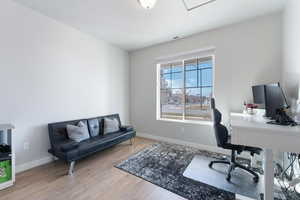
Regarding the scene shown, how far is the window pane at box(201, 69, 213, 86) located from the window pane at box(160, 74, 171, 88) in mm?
950

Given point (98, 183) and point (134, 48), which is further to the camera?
point (134, 48)

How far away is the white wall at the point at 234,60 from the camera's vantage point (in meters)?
2.55

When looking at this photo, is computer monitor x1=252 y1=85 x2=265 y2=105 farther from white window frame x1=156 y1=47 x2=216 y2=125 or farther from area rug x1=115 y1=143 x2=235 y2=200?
area rug x1=115 y1=143 x2=235 y2=200

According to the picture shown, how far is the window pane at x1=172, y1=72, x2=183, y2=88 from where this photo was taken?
3836mm

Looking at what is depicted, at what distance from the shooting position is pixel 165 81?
410 cm

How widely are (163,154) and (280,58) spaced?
2885mm

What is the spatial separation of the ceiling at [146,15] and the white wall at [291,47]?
34 cm

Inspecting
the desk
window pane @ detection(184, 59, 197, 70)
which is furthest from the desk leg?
window pane @ detection(184, 59, 197, 70)

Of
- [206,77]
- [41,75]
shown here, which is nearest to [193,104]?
[206,77]

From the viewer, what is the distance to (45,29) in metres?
2.52

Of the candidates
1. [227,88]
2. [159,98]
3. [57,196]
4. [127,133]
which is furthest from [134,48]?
[57,196]

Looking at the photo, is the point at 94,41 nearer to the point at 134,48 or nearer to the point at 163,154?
the point at 134,48

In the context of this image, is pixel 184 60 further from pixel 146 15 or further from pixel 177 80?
pixel 146 15

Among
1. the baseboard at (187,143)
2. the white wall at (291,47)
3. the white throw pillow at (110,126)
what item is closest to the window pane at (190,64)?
the white wall at (291,47)
